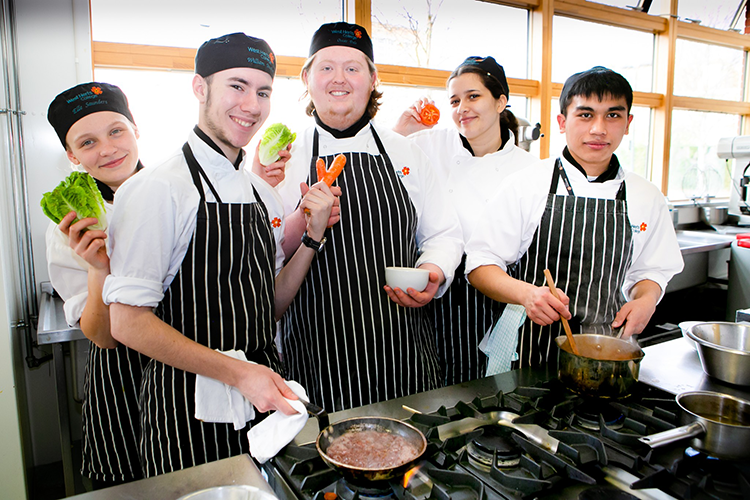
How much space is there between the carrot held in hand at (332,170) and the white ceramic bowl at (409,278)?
389mm

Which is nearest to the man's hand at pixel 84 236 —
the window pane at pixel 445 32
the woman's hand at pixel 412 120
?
the woman's hand at pixel 412 120

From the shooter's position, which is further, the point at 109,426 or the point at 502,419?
the point at 109,426

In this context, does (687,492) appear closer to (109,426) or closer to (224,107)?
(224,107)

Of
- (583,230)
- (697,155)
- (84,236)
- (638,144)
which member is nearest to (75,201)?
(84,236)

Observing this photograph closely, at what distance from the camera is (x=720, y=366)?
54.2 inches

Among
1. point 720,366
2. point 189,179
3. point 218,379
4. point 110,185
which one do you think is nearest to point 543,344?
point 720,366

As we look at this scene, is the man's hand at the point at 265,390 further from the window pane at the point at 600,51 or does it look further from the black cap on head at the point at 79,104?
the window pane at the point at 600,51

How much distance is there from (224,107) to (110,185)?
2.46 feet

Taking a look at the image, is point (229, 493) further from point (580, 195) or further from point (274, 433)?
point (580, 195)

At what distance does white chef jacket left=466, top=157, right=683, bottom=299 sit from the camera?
184cm

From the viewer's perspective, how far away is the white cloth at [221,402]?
1.23 meters

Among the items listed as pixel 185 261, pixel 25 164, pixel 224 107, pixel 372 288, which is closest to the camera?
pixel 185 261

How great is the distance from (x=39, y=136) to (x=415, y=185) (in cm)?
199

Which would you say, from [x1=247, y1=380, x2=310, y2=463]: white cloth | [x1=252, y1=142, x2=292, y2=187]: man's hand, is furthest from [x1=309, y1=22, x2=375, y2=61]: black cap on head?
[x1=247, y1=380, x2=310, y2=463]: white cloth
